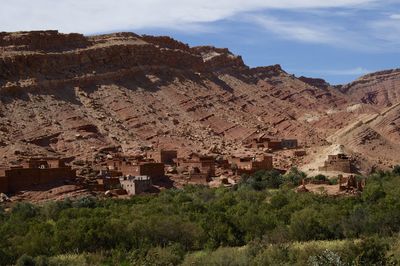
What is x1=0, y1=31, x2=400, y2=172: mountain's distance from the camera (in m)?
61.0

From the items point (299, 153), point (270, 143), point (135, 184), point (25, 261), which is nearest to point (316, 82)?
point (270, 143)

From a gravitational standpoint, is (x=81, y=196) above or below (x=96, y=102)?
below

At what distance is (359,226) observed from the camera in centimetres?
3306

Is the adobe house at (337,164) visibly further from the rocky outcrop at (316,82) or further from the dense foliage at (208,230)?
the rocky outcrop at (316,82)

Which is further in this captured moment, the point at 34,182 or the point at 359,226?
the point at 34,182

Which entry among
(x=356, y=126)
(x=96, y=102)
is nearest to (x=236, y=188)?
(x=96, y=102)

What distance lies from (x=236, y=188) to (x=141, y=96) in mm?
26618

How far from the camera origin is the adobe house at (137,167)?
50250mm

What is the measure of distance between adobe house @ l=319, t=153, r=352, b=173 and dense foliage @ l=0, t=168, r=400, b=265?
13606mm

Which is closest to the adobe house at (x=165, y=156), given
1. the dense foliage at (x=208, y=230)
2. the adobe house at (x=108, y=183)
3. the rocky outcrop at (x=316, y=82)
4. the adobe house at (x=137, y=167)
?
the adobe house at (x=137, y=167)

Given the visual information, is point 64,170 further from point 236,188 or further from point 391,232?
point 391,232

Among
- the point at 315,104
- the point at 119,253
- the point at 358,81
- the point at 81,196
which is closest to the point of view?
the point at 119,253

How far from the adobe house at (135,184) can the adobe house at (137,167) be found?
67 cm

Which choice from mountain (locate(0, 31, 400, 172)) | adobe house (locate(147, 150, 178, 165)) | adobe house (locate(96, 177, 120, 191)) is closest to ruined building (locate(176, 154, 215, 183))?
adobe house (locate(147, 150, 178, 165))
